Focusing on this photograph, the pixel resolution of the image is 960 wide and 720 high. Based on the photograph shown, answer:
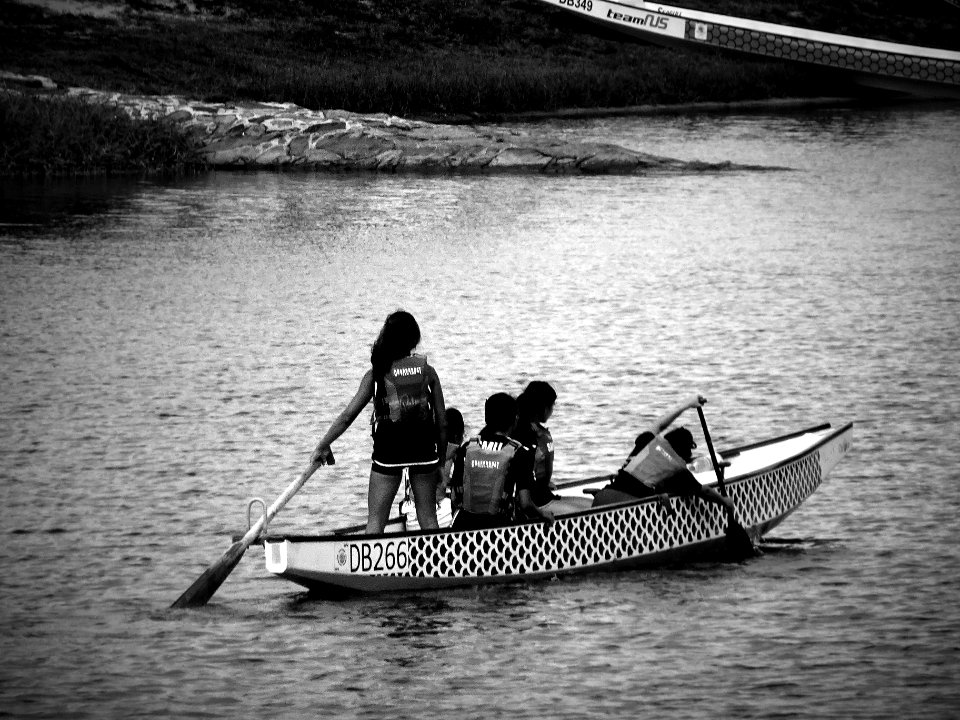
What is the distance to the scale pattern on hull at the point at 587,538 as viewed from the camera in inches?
480

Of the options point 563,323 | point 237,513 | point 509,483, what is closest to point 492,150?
point 563,323

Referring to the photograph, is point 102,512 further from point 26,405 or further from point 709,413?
point 709,413

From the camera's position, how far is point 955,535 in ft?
48.1

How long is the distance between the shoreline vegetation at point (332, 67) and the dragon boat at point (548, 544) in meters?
31.8

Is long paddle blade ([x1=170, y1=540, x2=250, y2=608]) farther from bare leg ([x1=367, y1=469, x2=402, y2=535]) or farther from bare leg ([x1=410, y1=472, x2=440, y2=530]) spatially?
bare leg ([x1=410, y1=472, x2=440, y2=530])

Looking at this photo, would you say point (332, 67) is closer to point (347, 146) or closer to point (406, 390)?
point (347, 146)

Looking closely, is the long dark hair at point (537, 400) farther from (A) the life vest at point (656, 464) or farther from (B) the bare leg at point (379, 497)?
(B) the bare leg at point (379, 497)

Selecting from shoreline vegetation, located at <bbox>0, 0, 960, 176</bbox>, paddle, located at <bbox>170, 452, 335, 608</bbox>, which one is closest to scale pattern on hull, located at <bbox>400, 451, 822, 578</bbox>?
paddle, located at <bbox>170, 452, 335, 608</bbox>

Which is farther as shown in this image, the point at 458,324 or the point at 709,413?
the point at 458,324

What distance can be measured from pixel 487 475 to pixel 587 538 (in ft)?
3.47

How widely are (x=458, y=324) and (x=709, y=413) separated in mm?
6706

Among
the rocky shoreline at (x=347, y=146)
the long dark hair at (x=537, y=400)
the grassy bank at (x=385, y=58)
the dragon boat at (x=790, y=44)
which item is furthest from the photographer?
the dragon boat at (x=790, y=44)

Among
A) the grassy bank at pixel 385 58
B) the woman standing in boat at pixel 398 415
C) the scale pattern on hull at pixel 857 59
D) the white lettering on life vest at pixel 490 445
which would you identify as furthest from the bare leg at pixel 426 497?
the scale pattern on hull at pixel 857 59

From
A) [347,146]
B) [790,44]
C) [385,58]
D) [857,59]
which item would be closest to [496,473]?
[347,146]
